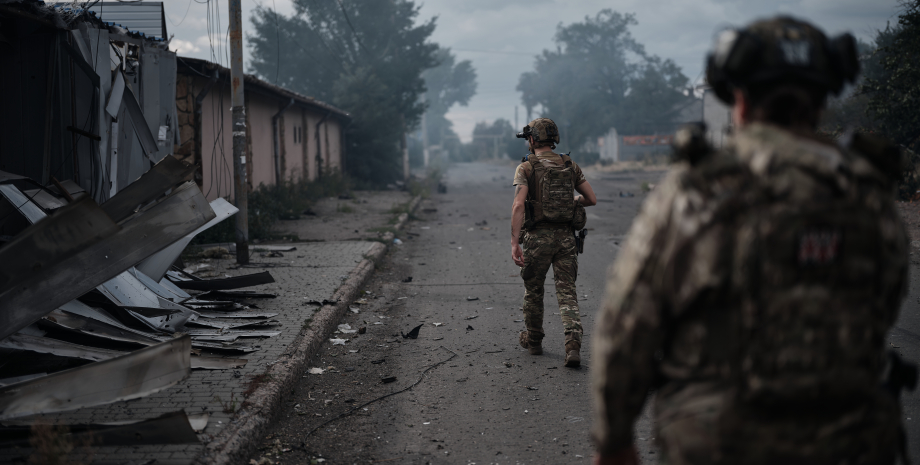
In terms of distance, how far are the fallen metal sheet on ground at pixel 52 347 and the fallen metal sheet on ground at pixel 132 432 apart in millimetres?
803

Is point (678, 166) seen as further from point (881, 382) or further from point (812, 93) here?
point (881, 382)

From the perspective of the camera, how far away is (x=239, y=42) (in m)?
8.61

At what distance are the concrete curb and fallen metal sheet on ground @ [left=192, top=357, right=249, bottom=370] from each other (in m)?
0.20

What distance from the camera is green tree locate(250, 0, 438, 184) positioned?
28.7 m

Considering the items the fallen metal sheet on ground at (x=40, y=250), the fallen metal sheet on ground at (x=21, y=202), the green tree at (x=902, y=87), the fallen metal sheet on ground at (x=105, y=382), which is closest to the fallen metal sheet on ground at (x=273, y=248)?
the fallen metal sheet on ground at (x=21, y=202)

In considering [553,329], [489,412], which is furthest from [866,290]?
[553,329]

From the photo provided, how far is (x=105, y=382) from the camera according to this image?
306 centimetres

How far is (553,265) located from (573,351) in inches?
25.3

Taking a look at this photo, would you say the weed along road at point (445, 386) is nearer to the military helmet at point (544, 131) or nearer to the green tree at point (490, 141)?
the military helmet at point (544, 131)


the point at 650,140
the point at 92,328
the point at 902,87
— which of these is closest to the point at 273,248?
the point at 92,328

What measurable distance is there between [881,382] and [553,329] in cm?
443

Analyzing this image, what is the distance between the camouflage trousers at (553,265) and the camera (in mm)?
4945

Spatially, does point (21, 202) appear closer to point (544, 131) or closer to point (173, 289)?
point (173, 289)

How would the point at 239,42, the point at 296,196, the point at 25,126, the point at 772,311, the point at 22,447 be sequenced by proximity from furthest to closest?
the point at 296,196, the point at 239,42, the point at 25,126, the point at 22,447, the point at 772,311
